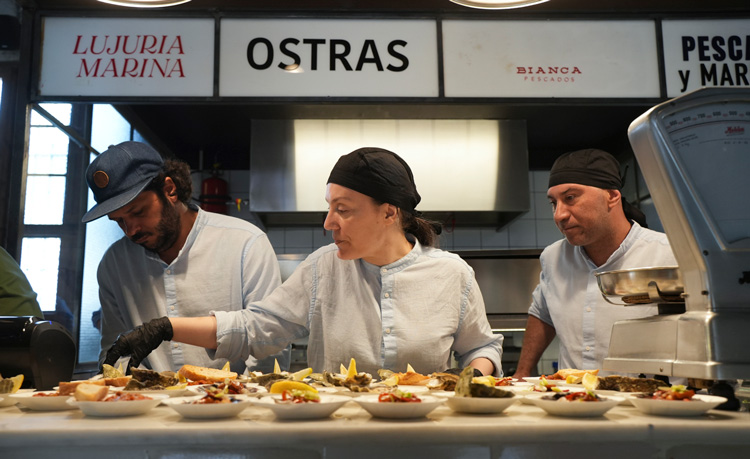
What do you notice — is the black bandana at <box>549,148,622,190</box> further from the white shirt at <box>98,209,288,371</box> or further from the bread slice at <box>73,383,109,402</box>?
the bread slice at <box>73,383,109,402</box>

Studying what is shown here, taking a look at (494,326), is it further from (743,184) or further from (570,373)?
(743,184)

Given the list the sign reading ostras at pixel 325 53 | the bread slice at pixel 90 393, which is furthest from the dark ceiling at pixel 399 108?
the bread slice at pixel 90 393

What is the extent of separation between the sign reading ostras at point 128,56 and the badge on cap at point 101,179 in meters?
1.18

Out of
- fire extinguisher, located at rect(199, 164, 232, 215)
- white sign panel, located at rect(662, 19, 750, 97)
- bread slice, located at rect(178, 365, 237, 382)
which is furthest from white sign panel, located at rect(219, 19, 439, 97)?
bread slice, located at rect(178, 365, 237, 382)

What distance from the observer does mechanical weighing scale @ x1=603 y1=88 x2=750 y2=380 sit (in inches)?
43.4

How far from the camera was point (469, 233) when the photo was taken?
4.79 meters

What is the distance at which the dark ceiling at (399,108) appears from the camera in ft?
10.4

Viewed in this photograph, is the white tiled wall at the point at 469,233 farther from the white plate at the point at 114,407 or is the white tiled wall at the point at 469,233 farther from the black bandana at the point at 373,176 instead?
the white plate at the point at 114,407

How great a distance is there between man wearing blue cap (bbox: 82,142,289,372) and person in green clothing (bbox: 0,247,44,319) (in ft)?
0.85

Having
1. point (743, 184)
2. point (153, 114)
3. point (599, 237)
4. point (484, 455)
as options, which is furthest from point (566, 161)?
point (153, 114)

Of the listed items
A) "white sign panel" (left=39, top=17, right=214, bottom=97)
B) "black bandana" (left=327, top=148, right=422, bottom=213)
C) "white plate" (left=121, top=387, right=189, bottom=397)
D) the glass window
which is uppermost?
"white sign panel" (left=39, top=17, right=214, bottom=97)

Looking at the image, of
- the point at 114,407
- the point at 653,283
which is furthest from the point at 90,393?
the point at 653,283

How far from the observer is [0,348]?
4.57ft

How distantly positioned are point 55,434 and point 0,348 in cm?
66
